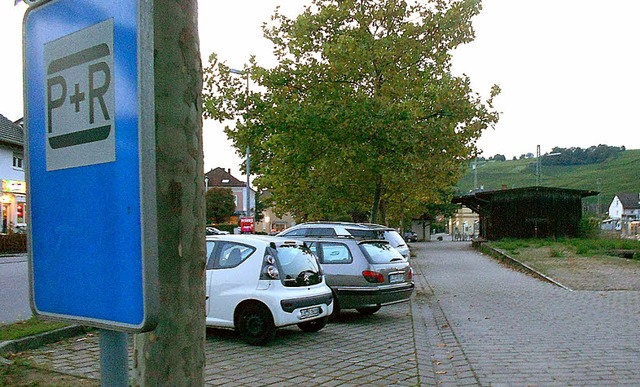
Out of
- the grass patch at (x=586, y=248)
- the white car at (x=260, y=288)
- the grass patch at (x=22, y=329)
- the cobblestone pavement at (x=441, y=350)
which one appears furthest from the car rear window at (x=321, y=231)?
the grass patch at (x=586, y=248)

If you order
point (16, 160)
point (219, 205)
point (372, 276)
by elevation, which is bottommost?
point (372, 276)

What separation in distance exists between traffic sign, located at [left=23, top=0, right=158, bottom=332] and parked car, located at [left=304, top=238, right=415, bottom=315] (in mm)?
11173

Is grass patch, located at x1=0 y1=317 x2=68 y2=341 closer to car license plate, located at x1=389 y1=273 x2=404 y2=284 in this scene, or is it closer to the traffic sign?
car license plate, located at x1=389 y1=273 x2=404 y2=284

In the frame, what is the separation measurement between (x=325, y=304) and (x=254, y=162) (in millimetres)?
17257

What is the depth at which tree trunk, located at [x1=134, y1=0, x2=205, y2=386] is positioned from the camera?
2.28 meters

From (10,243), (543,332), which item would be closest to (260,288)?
(543,332)

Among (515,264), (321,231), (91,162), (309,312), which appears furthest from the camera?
(515,264)

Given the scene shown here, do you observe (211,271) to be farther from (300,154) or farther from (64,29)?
(300,154)

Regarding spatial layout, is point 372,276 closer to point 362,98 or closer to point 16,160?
point 362,98

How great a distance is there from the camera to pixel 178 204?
2.31 metres

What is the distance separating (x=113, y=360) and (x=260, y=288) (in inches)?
325

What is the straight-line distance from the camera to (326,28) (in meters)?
24.8

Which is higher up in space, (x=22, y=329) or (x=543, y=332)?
(x=22, y=329)

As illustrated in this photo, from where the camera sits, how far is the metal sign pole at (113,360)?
2006 mm
